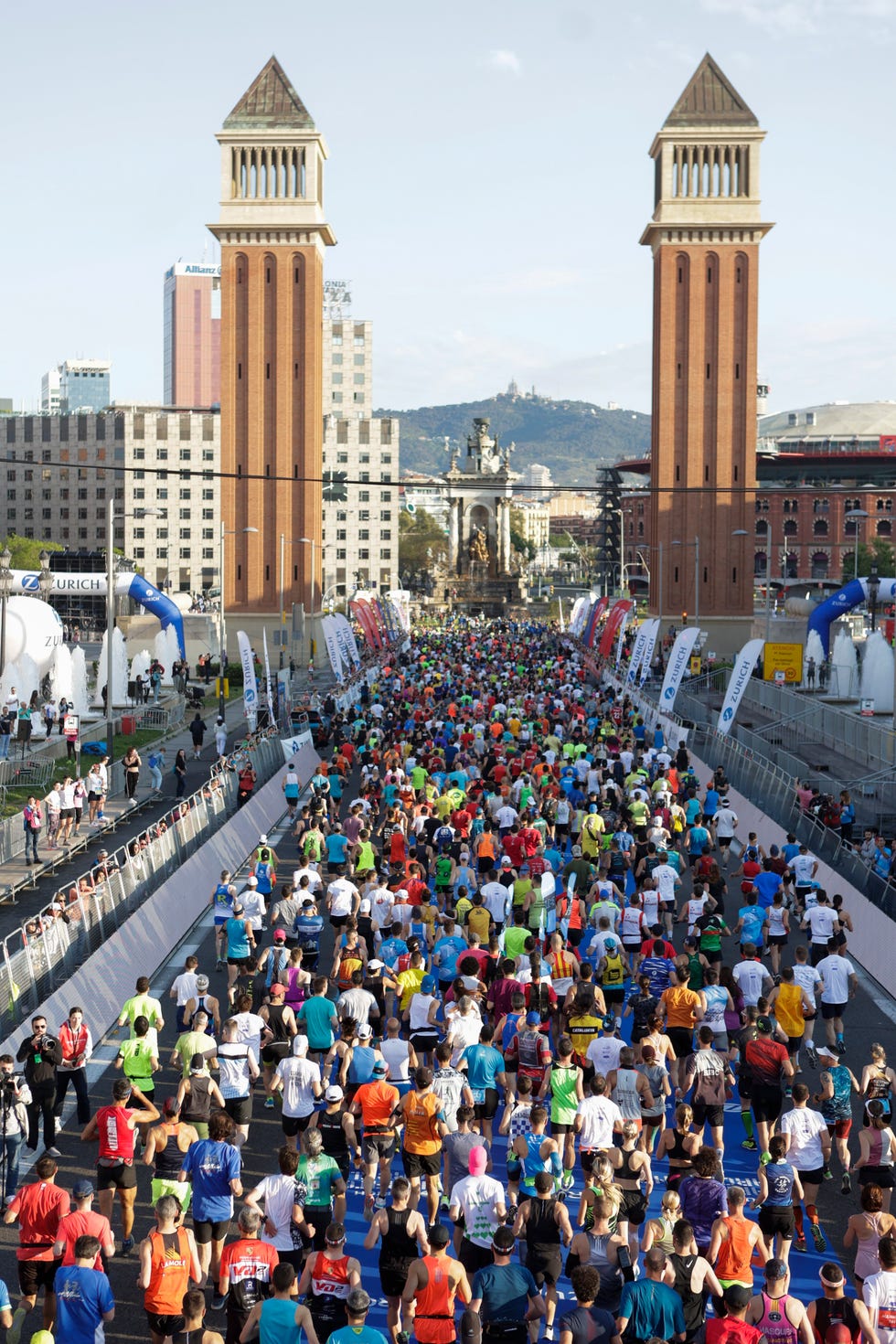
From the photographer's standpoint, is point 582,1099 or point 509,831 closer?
point 582,1099

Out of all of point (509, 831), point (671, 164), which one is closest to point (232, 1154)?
point (509, 831)

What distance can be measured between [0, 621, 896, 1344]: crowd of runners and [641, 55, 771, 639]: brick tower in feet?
211

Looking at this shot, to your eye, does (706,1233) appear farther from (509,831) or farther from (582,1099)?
(509,831)

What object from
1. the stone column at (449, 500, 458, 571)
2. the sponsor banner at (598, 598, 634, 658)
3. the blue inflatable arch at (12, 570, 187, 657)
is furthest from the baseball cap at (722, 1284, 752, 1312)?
the stone column at (449, 500, 458, 571)

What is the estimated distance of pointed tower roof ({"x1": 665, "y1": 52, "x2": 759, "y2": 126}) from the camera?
81.4 metres

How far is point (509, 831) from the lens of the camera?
74.1ft

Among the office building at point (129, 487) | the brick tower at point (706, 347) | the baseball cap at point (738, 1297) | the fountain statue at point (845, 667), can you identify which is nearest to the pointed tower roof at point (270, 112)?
the brick tower at point (706, 347)

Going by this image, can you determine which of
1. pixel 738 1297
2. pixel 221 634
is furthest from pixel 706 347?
pixel 738 1297

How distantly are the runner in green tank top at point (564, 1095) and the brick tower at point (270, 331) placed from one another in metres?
72.3

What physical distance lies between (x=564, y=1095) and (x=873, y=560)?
11680cm

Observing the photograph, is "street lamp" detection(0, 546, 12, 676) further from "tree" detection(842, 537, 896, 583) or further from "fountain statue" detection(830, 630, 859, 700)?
"tree" detection(842, 537, 896, 583)

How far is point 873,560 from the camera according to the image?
12350cm

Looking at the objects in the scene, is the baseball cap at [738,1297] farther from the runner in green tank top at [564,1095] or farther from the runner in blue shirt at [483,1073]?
the runner in blue shirt at [483,1073]

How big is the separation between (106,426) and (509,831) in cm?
13272
